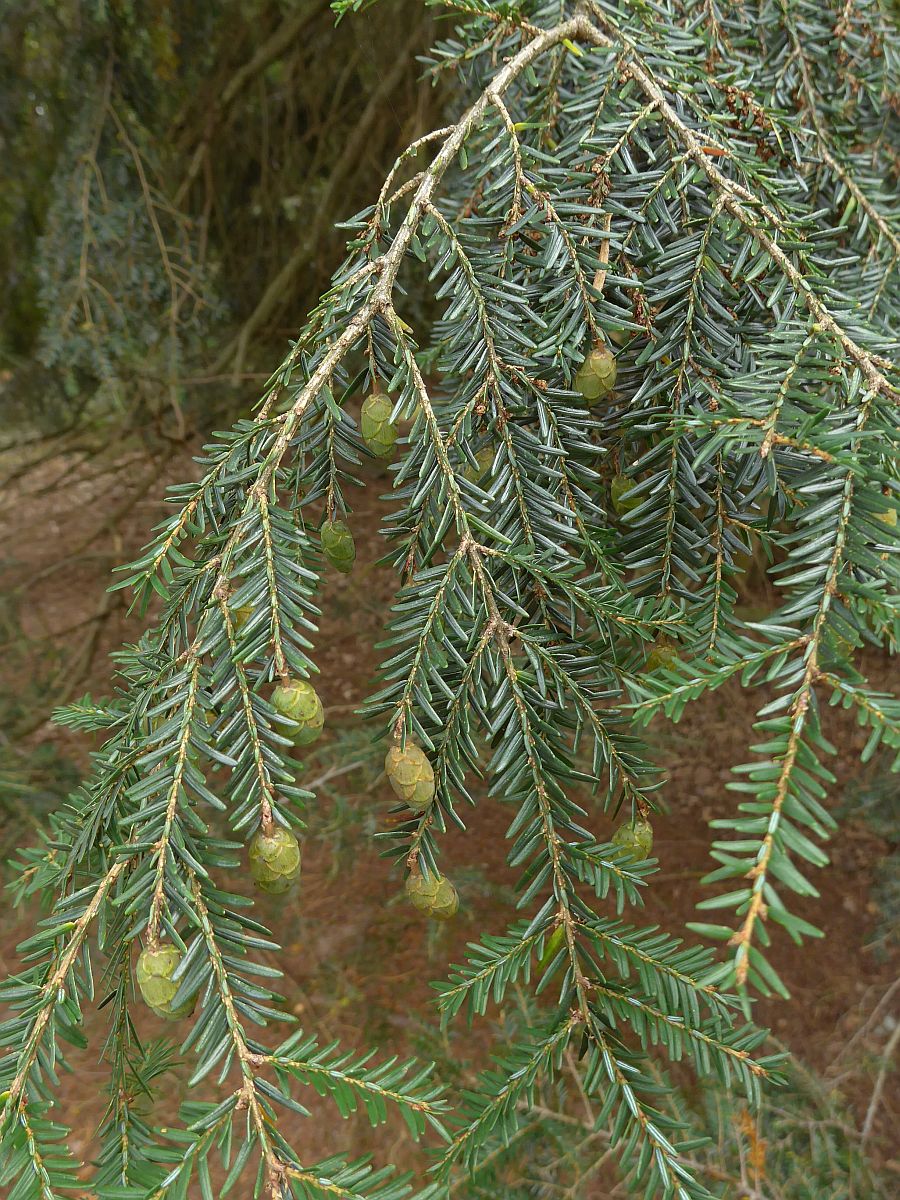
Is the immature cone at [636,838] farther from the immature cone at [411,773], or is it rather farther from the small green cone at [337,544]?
the small green cone at [337,544]

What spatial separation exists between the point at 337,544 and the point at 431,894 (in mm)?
299

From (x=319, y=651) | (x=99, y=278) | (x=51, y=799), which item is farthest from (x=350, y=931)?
(x=99, y=278)

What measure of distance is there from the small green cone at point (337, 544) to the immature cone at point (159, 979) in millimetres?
321

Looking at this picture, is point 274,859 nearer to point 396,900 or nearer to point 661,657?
point 661,657

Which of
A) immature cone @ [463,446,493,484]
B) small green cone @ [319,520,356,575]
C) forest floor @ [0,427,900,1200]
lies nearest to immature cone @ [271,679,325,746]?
small green cone @ [319,520,356,575]

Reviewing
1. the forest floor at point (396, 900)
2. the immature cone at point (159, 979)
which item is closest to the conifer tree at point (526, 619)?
the immature cone at point (159, 979)

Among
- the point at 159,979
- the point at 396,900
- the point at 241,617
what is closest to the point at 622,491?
the point at 241,617

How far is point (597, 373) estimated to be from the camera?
745 millimetres

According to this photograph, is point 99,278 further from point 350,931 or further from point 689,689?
point 689,689

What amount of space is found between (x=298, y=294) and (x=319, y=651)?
150 cm

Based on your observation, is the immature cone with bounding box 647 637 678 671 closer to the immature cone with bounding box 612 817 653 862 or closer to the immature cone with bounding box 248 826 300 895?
the immature cone with bounding box 612 817 653 862

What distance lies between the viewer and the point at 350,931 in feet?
9.28

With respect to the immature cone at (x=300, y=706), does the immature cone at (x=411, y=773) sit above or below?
below

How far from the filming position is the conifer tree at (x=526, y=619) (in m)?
0.59
